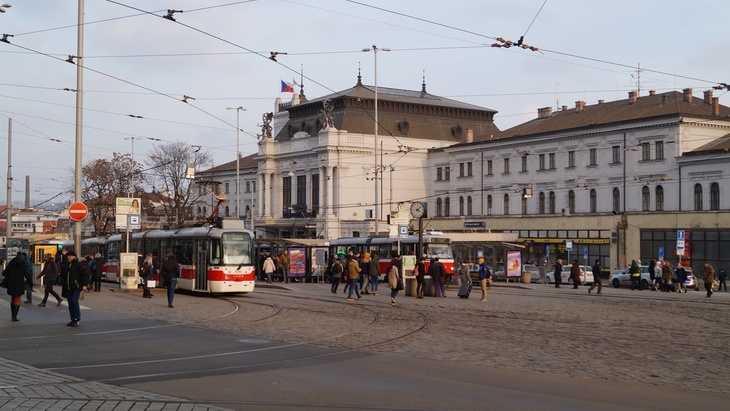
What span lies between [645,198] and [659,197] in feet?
4.43

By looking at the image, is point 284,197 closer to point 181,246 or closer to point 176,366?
point 181,246

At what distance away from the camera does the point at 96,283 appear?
34.9 m

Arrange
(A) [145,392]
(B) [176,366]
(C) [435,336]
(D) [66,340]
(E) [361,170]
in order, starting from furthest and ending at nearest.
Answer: (E) [361,170], (C) [435,336], (D) [66,340], (B) [176,366], (A) [145,392]

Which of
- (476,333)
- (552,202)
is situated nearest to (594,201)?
(552,202)

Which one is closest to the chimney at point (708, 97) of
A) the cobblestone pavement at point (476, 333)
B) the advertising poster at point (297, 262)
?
the advertising poster at point (297, 262)

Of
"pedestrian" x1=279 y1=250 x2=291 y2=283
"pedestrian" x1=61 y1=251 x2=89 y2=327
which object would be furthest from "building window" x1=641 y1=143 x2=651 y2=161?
"pedestrian" x1=61 y1=251 x2=89 y2=327

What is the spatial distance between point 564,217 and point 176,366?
5934 cm

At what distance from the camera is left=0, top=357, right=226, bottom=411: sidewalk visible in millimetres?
9578

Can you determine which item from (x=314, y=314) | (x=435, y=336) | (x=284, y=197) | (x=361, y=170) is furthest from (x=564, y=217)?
(x=435, y=336)

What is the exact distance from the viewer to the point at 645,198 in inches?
2564

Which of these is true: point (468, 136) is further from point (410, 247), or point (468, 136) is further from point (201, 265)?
point (201, 265)

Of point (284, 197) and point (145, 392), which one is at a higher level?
point (284, 197)

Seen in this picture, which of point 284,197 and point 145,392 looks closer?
point 145,392

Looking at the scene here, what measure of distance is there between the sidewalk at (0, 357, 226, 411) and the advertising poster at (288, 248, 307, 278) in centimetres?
4034
